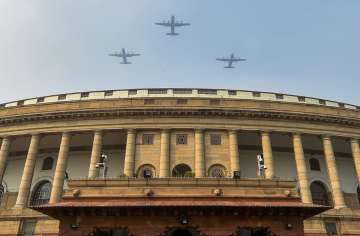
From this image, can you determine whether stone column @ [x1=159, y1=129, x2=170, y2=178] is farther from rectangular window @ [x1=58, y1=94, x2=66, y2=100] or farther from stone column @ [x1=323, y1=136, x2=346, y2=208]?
stone column @ [x1=323, y1=136, x2=346, y2=208]

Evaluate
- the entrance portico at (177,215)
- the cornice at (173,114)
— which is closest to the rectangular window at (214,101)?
the cornice at (173,114)

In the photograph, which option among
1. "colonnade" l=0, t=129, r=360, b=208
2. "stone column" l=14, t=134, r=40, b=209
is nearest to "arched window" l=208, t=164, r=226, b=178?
"colonnade" l=0, t=129, r=360, b=208

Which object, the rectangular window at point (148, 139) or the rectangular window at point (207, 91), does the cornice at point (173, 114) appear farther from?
the rectangular window at point (207, 91)

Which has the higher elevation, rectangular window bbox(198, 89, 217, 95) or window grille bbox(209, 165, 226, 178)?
rectangular window bbox(198, 89, 217, 95)

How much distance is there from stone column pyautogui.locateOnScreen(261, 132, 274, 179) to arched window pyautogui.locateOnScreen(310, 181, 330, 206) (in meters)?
7.61

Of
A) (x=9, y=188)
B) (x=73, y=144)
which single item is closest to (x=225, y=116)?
(x=73, y=144)

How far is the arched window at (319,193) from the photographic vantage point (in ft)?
121

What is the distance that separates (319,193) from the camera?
37.7 metres

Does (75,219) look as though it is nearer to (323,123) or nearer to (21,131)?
(21,131)

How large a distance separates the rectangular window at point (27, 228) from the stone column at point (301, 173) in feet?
79.2

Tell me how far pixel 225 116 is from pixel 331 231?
13.9 meters

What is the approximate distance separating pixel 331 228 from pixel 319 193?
23.9ft

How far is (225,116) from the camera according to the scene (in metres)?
34.9

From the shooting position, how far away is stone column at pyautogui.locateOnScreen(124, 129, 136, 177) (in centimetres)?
3266
